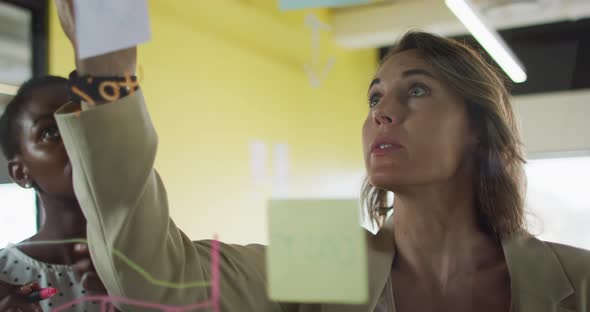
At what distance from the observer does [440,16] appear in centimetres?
60

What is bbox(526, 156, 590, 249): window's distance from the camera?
1.88ft

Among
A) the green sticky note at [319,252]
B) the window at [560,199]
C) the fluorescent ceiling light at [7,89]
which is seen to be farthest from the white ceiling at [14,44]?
the window at [560,199]

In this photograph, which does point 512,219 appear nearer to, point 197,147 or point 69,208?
point 197,147

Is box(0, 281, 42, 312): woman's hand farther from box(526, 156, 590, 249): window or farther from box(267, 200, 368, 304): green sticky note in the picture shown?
box(526, 156, 590, 249): window

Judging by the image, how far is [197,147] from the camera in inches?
23.3

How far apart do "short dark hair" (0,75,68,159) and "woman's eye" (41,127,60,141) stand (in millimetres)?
40

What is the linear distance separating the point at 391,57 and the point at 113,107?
30 centimetres

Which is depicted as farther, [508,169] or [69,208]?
[508,169]

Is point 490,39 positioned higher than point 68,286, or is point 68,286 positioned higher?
point 490,39

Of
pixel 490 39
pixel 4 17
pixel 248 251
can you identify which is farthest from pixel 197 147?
pixel 490 39

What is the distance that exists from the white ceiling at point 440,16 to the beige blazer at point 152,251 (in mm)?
213

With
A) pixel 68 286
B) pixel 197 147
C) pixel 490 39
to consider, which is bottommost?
pixel 68 286

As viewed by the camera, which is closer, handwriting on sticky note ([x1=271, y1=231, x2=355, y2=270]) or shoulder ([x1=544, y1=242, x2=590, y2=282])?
handwriting on sticky note ([x1=271, y1=231, x2=355, y2=270])

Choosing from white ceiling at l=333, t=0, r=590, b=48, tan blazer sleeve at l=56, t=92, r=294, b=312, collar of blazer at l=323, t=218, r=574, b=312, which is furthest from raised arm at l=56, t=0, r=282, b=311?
white ceiling at l=333, t=0, r=590, b=48
